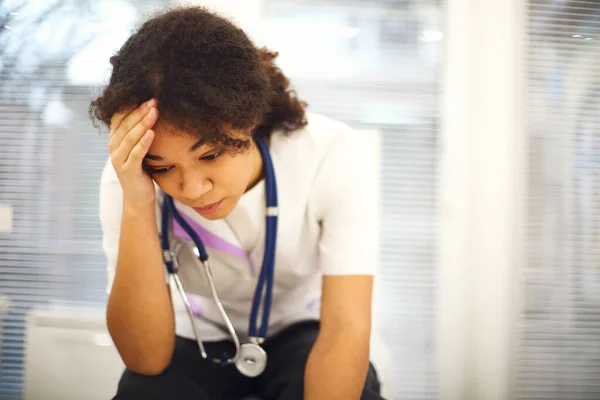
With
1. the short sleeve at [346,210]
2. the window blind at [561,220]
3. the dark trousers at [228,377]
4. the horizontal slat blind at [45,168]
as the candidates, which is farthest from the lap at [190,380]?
the window blind at [561,220]

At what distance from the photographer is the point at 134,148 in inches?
28.9

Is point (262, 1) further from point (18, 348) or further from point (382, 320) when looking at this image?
point (18, 348)

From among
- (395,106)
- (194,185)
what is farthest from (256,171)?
(395,106)

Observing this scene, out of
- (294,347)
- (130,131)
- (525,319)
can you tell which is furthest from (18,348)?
(525,319)

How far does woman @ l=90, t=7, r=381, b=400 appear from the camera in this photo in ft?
2.29

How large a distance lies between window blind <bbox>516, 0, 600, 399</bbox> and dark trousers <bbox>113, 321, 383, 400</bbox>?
47.0 inches

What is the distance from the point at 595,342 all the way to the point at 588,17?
1.28 m

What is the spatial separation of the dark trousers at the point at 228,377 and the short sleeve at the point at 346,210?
184mm

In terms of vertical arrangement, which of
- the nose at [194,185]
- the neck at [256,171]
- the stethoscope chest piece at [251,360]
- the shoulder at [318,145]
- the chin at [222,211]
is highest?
the shoulder at [318,145]

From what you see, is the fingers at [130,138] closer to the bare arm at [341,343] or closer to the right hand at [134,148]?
the right hand at [134,148]

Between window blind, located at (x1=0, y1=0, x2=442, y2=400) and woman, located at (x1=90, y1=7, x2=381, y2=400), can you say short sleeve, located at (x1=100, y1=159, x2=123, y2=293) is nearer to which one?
woman, located at (x1=90, y1=7, x2=381, y2=400)

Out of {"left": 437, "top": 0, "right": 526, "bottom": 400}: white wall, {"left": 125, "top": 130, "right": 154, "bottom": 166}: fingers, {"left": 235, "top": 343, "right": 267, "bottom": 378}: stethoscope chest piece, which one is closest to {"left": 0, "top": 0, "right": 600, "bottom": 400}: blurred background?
{"left": 437, "top": 0, "right": 526, "bottom": 400}: white wall

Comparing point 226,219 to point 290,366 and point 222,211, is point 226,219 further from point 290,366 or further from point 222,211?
point 290,366

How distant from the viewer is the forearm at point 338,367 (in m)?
0.80
